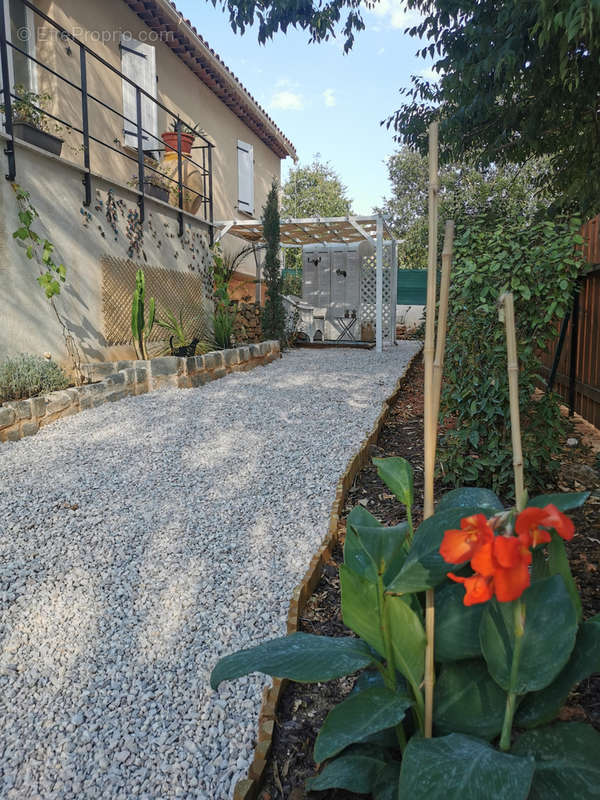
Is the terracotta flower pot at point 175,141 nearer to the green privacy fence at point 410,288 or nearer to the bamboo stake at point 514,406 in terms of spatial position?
the bamboo stake at point 514,406

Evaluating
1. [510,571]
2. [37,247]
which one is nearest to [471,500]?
[510,571]

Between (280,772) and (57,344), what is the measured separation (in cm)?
501

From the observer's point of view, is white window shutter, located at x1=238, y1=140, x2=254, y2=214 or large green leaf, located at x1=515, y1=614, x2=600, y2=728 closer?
large green leaf, located at x1=515, y1=614, x2=600, y2=728

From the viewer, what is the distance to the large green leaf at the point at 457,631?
108 centimetres

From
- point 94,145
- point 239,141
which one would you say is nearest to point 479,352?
point 94,145

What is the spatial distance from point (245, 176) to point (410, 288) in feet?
22.7

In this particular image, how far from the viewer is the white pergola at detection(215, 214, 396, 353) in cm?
991

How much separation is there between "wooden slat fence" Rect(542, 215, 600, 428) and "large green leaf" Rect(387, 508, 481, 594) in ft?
12.5

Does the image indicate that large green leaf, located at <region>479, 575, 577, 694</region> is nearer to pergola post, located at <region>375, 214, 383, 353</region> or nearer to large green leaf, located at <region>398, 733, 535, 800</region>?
large green leaf, located at <region>398, 733, 535, 800</region>

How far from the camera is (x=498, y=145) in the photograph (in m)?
5.24

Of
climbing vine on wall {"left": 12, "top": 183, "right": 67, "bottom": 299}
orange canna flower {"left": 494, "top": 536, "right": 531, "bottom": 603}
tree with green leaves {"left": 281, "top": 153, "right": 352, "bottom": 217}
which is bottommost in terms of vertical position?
orange canna flower {"left": 494, "top": 536, "right": 531, "bottom": 603}

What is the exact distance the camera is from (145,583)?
2.25 m

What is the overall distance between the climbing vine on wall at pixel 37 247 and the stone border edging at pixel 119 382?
0.95 m

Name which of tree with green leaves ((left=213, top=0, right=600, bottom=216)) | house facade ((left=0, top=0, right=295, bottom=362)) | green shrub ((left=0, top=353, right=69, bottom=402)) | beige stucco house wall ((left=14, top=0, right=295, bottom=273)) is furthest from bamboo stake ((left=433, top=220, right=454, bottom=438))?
beige stucco house wall ((left=14, top=0, right=295, bottom=273))
